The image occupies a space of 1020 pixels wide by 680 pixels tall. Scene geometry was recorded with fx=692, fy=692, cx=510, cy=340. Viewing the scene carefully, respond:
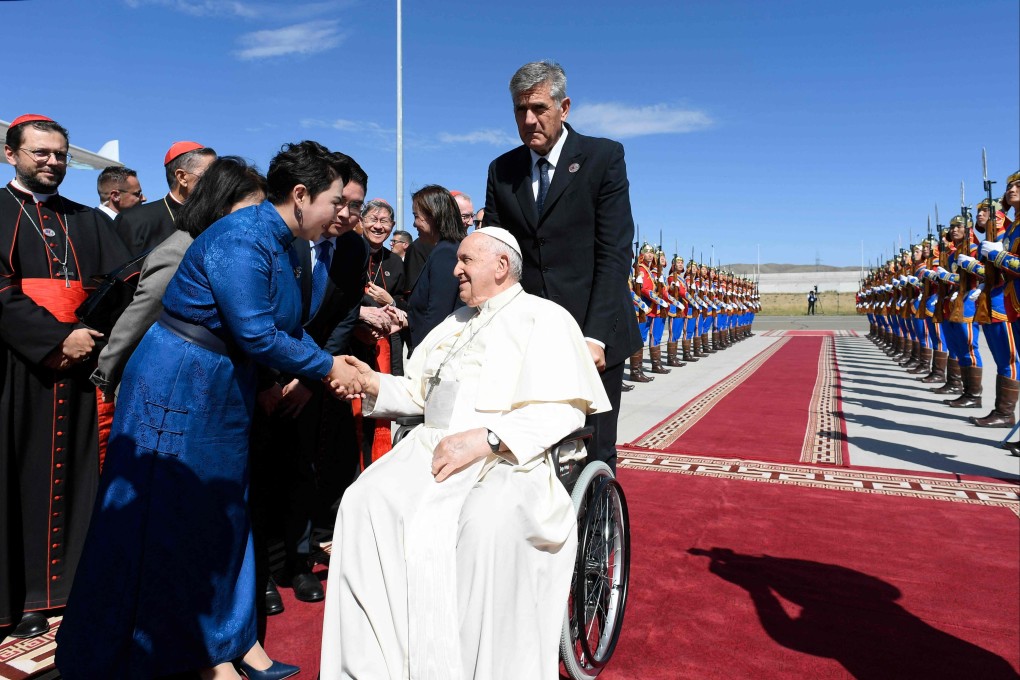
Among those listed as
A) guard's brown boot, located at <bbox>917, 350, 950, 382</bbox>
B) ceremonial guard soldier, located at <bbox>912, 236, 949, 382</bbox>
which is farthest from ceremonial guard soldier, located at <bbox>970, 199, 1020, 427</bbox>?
guard's brown boot, located at <bbox>917, 350, 950, 382</bbox>

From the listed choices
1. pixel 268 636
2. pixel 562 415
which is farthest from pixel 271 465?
pixel 562 415

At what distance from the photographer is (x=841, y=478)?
17.1ft

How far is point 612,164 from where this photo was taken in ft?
9.11

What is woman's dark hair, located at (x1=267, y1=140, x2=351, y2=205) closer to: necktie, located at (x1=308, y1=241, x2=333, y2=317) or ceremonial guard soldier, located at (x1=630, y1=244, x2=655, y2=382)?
necktie, located at (x1=308, y1=241, x2=333, y2=317)

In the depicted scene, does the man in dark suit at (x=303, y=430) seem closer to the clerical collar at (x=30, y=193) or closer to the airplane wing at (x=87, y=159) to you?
the clerical collar at (x=30, y=193)

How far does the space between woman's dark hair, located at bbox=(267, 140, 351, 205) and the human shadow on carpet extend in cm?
243

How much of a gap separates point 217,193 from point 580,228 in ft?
4.46

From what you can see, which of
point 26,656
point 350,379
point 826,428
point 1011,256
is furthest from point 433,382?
point 826,428

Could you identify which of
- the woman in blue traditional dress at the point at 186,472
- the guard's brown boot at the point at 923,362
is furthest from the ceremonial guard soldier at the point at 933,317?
the woman in blue traditional dress at the point at 186,472

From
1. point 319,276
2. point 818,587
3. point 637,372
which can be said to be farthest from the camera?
point 637,372

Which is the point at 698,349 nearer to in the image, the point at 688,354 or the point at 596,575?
the point at 688,354

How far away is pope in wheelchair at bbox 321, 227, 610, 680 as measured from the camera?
6.51ft

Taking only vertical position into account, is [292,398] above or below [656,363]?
above

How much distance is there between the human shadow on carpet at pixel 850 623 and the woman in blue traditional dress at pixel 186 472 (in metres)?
2.13
